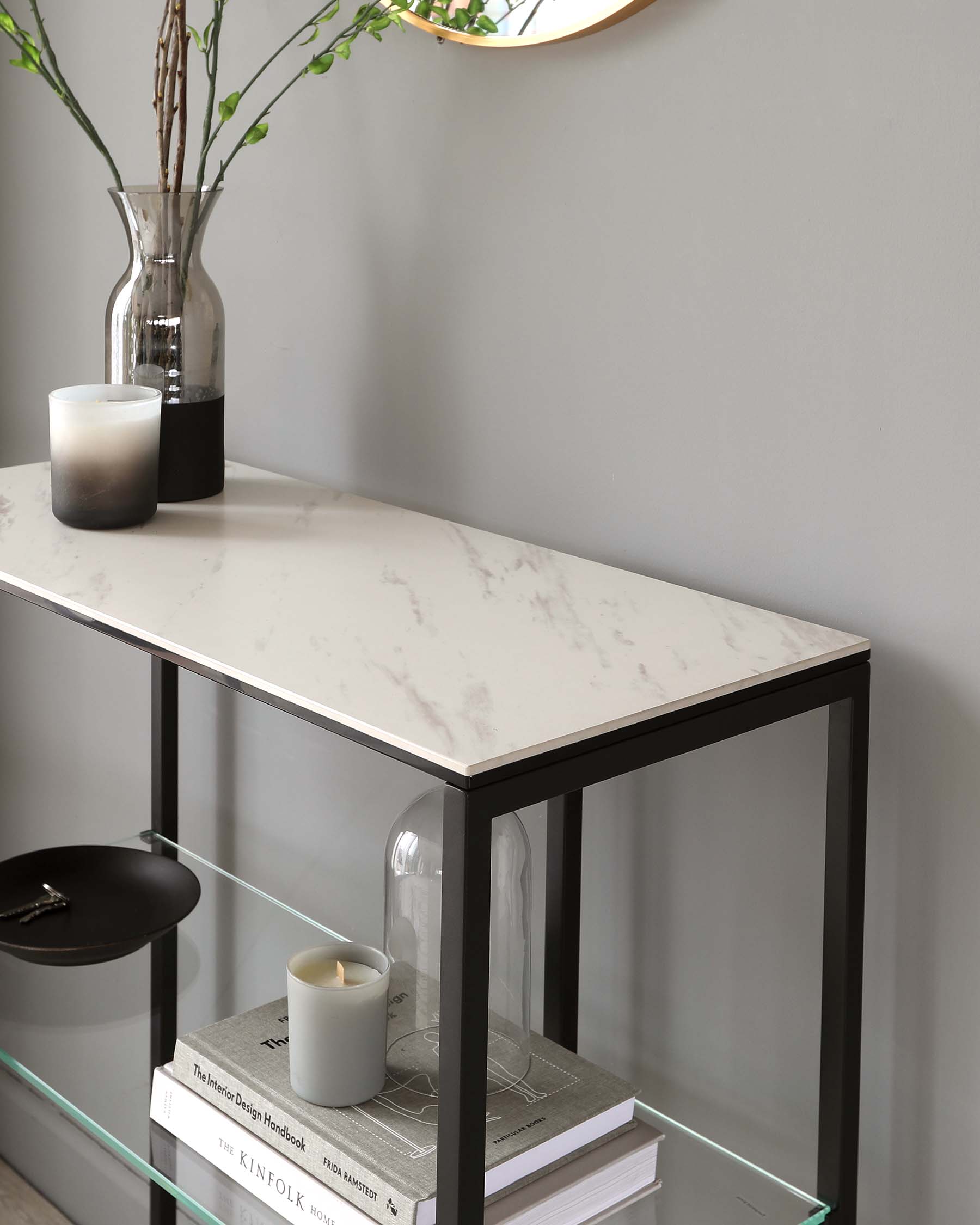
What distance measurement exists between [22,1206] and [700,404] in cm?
162

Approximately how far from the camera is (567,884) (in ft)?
3.85

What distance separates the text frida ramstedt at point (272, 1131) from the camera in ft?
2.90

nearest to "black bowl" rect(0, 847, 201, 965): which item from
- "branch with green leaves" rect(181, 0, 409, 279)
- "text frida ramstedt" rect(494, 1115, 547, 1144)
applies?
"text frida ramstedt" rect(494, 1115, 547, 1144)

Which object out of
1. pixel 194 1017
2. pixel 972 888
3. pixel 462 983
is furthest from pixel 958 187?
pixel 194 1017

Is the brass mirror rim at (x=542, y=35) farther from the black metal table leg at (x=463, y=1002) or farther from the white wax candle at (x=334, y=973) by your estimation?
the white wax candle at (x=334, y=973)

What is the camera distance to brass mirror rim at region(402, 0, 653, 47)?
1.02 metres

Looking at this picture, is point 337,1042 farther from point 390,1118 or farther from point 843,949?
point 843,949

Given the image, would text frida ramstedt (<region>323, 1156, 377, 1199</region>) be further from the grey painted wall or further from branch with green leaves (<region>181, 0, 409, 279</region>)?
branch with green leaves (<region>181, 0, 409, 279</region>)

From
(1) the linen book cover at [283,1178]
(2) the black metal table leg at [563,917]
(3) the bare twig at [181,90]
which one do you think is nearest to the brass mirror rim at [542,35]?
(3) the bare twig at [181,90]

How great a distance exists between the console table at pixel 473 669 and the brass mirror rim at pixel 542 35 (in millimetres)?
411

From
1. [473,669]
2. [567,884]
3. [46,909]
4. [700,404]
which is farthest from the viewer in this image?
[46,909]

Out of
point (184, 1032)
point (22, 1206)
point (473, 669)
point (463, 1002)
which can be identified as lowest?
point (22, 1206)

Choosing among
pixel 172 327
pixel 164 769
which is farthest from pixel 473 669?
pixel 164 769

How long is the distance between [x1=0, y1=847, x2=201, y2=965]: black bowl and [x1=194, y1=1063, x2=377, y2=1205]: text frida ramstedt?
1.04 feet
